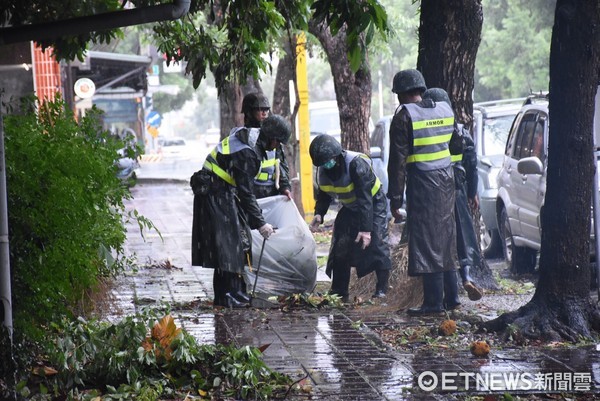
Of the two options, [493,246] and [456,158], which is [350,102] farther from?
[456,158]

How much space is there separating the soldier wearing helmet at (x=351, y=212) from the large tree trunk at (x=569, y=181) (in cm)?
190

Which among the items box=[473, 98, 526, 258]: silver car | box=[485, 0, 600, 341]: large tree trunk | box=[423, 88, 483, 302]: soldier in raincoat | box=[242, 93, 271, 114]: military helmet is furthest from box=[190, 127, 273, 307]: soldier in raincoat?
box=[473, 98, 526, 258]: silver car

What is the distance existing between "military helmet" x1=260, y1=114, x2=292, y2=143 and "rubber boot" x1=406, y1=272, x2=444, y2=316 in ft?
5.48

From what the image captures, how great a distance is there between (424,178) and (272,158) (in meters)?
1.65

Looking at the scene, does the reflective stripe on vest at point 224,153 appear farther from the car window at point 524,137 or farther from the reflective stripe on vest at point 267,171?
the car window at point 524,137

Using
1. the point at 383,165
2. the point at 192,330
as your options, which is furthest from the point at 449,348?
the point at 383,165

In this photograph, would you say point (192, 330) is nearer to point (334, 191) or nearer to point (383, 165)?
point (334, 191)

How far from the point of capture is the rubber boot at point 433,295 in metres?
8.70

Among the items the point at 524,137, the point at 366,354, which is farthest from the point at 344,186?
the point at 524,137

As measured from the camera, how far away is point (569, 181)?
762 centimetres

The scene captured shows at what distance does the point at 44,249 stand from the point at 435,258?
3.58 metres

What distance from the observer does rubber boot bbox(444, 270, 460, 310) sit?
8.96 m

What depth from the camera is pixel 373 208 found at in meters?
9.50

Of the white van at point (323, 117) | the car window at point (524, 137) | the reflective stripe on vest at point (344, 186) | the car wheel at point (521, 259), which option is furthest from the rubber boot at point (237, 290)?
the white van at point (323, 117)
